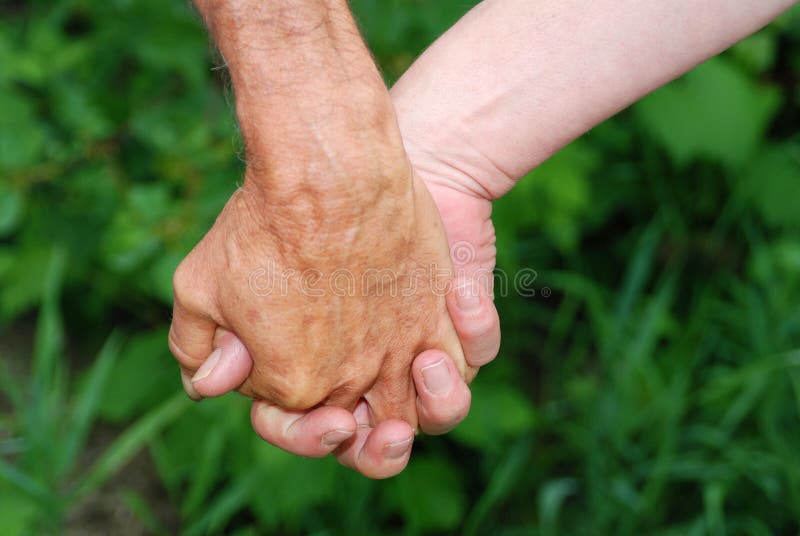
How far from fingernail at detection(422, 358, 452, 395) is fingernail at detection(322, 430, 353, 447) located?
15cm

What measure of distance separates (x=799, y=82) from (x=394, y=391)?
206 cm

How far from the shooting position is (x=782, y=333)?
82.9 inches

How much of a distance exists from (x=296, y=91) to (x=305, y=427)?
0.53 meters

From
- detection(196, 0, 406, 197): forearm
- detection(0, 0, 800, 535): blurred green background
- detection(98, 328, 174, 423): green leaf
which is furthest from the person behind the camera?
detection(98, 328, 174, 423): green leaf

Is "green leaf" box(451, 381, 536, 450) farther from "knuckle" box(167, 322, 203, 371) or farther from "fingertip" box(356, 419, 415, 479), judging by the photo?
"knuckle" box(167, 322, 203, 371)

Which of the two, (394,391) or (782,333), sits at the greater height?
(394,391)

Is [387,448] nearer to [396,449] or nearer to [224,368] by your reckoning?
[396,449]

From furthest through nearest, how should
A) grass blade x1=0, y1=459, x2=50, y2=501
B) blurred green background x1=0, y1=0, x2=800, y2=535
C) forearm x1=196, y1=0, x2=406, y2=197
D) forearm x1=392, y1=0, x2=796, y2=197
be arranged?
blurred green background x1=0, y1=0, x2=800, y2=535 < grass blade x1=0, y1=459, x2=50, y2=501 < forearm x1=392, y1=0, x2=796, y2=197 < forearm x1=196, y1=0, x2=406, y2=197

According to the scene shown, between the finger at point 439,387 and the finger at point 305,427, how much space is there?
0.42ft

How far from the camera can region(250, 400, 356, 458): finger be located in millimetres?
1278

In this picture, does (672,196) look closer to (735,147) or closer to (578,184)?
(735,147)

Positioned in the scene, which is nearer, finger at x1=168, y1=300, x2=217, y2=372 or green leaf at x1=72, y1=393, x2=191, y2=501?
finger at x1=168, y1=300, x2=217, y2=372

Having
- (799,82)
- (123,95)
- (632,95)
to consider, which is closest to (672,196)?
(799,82)

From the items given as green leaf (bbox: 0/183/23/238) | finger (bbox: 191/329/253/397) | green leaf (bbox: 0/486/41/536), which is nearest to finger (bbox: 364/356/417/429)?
finger (bbox: 191/329/253/397)
